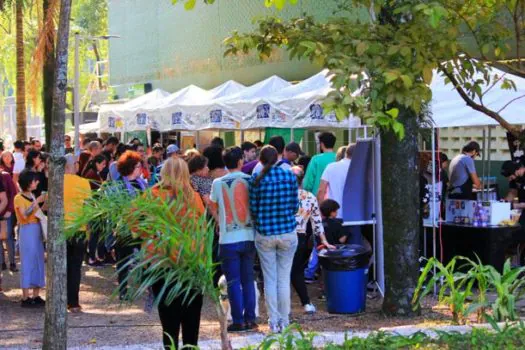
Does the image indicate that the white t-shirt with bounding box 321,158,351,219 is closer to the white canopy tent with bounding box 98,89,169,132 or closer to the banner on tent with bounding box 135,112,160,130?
the banner on tent with bounding box 135,112,160,130

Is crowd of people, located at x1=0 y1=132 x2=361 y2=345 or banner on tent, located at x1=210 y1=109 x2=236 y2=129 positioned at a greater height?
banner on tent, located at x1=210 y1=109 x2=236 y2=129

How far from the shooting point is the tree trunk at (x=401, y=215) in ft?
33.9

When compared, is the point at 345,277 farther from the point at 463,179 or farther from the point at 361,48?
the point at 463,179

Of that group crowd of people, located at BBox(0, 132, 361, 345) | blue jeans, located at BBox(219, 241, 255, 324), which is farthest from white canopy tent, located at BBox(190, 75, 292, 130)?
blue jeans, located at BBox(219, 241, 255, 324)

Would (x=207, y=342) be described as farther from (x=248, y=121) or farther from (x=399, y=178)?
(x=248, y=121)

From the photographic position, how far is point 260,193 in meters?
9.23

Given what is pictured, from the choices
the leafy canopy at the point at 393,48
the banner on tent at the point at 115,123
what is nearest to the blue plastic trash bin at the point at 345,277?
the leafy canopy at the point at 393,48

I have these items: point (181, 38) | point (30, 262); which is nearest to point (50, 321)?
point (30, 262)

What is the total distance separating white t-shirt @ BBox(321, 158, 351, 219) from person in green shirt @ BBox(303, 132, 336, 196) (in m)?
0.61

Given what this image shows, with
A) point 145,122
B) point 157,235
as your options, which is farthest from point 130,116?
point 157,235

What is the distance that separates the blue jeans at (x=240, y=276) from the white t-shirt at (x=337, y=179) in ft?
8.08

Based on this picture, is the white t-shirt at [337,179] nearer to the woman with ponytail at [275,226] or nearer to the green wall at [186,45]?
the woman with ponytail at [275,226]

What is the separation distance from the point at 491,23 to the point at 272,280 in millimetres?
3494

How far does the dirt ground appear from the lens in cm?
944
